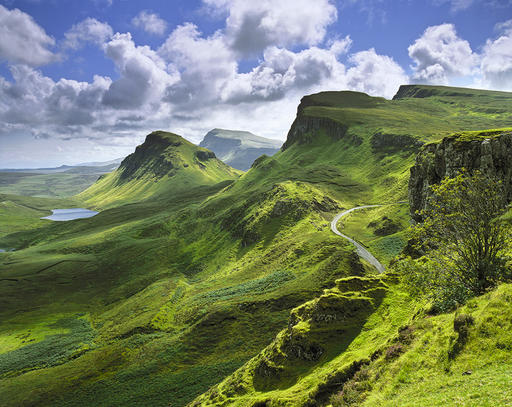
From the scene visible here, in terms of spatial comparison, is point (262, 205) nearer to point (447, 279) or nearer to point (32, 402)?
point (32, 402)

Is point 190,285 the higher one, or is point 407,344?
point 407,344

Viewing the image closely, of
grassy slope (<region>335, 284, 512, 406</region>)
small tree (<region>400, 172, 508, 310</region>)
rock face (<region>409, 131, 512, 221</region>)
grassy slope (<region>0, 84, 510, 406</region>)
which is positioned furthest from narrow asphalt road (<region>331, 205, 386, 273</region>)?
grassy slope (<region>335, 284, 512, 406</region>)

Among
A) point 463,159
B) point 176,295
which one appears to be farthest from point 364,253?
point 176,295

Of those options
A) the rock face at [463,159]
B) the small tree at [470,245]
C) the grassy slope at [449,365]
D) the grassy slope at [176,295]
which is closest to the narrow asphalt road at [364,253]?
the grassy slope at [176,295]

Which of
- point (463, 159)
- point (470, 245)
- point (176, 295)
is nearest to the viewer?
point (470, 245)

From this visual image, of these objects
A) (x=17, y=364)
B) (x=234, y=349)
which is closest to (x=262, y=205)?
(x=234, y=349)

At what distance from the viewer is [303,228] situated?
431ft

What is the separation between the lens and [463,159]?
66.6 metres

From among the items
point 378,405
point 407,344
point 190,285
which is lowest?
point 190,285

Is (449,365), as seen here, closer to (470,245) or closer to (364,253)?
(470,245)

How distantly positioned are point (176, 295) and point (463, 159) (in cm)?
10515

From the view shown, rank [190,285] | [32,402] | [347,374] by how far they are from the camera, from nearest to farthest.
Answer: [347,374] < [32,402] < [190,285]

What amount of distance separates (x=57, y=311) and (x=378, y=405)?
5909 inches

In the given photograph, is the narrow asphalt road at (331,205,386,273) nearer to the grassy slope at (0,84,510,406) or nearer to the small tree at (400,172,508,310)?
the grassy slope at (0,84,510,406)
